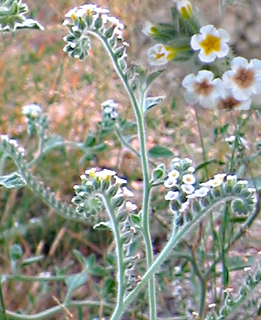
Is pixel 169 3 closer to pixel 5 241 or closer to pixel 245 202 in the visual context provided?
pixel 245 202

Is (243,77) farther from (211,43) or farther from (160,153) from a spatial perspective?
(160,153)

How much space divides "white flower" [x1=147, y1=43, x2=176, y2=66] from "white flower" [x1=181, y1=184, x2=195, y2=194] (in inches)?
6.7

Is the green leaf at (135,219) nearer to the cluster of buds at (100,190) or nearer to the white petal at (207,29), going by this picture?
the cluster of buds at (100,190)

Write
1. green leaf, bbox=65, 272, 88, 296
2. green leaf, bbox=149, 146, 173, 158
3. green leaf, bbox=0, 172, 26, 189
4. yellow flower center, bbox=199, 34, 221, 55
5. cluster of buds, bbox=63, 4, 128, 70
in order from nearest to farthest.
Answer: yellow flower center, bbox=199, 34, 221, 55
cluster of buds, bbox=63, 4, 128, 70
green leaf, bbox=0, 172, 26, 189
green leaf, bbox=65, 272, 88, 296
green leaf, bbox=149, 146, 173, 158

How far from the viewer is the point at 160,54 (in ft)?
2.75

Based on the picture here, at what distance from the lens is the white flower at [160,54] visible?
81 cm

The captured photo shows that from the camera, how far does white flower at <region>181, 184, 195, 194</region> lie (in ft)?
2.61

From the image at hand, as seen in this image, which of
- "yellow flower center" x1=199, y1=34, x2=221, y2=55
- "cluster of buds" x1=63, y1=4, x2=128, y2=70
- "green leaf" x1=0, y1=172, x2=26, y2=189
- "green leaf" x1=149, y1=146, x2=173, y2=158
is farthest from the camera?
"green leaf" x1=149, y1=146, x2=173, y2=158

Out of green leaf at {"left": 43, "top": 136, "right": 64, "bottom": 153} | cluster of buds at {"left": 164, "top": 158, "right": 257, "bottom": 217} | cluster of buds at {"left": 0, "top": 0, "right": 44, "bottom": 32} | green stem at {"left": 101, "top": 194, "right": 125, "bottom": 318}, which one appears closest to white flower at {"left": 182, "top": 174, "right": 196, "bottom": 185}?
cluster of buds at {"left": 164, "top": 158, "right": 257, "bottom": 217}

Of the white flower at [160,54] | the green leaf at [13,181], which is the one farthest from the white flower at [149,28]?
the green leaf at [13,181]

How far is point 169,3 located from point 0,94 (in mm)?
1361

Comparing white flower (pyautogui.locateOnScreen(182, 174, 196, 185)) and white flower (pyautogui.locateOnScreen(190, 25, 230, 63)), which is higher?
white flower (pyautogui.locateOnScreen(190, 25, 230, 63))

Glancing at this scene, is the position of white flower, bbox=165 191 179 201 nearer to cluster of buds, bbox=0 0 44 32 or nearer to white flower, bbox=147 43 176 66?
white flower, bbox=147 43 176 66

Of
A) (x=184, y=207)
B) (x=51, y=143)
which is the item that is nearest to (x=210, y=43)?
(x=184, y=207)
